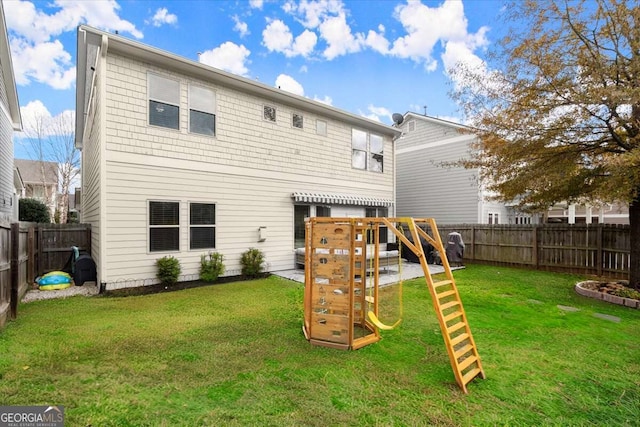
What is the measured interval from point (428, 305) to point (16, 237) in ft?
23.9

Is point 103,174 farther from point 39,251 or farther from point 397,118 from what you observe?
point 397,118

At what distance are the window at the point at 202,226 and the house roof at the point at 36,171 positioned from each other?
19469mm

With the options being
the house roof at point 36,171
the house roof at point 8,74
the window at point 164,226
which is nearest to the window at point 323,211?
the window at point 164,226

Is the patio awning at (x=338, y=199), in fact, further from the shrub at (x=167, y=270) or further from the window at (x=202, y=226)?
the shrub at (x=167, y=270)

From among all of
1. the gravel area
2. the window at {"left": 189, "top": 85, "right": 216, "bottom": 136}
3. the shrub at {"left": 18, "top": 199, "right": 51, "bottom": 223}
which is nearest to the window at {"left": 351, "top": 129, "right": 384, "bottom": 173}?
the window at {"left": 189, "top": 85, "right": 216, "bottom": 136}

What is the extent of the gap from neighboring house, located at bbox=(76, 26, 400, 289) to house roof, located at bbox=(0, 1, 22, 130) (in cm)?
203

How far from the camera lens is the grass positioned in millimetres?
2580

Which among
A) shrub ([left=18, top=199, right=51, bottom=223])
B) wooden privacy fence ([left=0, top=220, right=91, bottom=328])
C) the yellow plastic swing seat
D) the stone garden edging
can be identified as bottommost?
the stone garden edging

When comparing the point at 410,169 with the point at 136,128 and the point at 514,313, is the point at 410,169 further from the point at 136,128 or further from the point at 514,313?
the point at 136,128

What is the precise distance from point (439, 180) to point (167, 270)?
12814mm

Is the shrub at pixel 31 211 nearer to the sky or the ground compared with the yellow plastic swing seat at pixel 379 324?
nearer to the sky

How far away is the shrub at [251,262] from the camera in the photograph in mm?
8660

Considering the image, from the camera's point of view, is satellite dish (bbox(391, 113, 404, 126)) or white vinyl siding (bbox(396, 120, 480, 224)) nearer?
white vinyl siding (bbox(396, 120, 480, 224))

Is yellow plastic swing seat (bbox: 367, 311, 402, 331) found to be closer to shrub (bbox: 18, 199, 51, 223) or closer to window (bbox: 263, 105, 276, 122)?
window (bbox: 263, 105, 276, 122)
